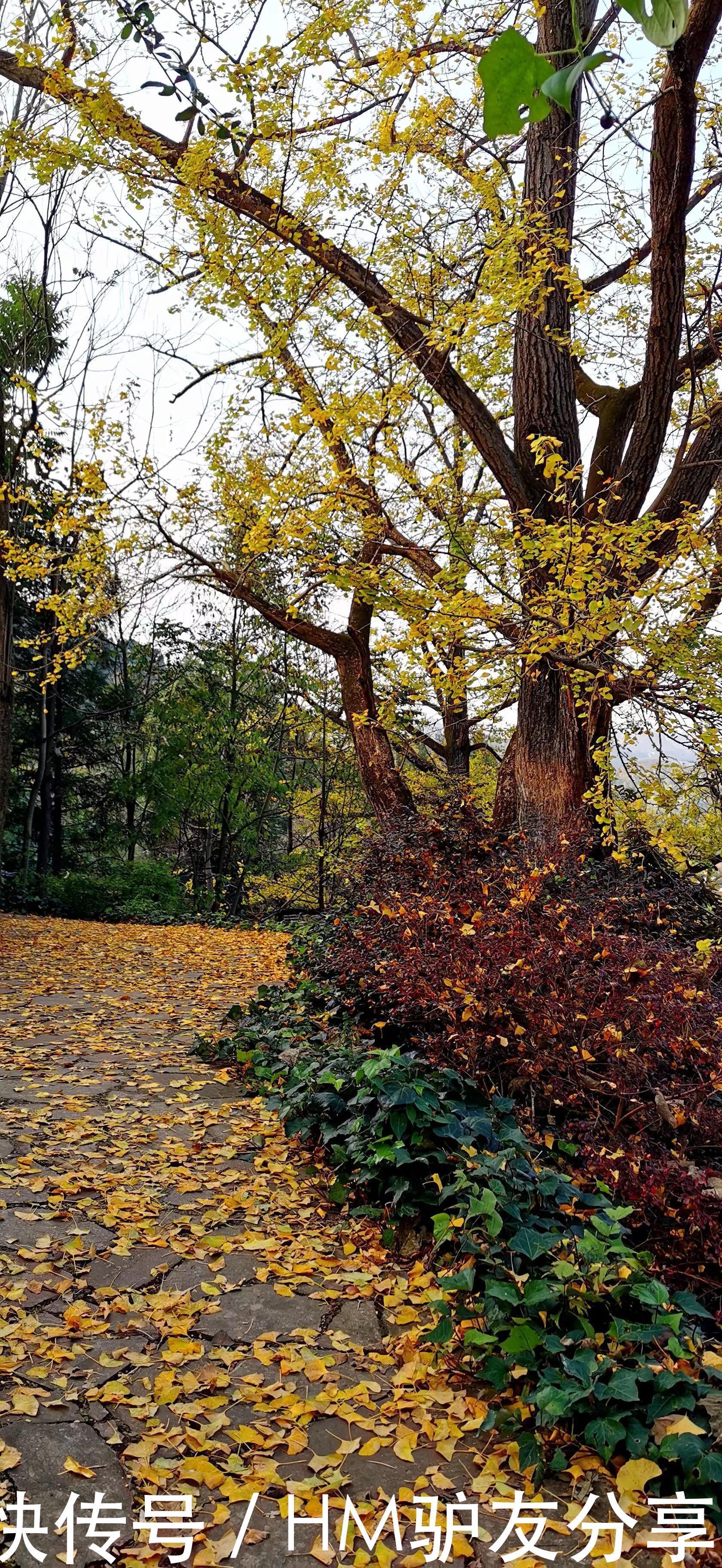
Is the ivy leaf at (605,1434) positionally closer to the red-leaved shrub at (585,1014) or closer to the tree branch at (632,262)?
the red-leaved shrub at (585,1014)

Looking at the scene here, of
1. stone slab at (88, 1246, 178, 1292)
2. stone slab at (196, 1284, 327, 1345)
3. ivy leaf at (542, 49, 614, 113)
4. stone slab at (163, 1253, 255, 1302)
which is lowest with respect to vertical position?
stone slab at (196, 1284, 327, 1345)

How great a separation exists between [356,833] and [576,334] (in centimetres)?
556

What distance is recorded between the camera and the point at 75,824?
49.5 feet

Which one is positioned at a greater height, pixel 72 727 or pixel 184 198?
pixel 184 198

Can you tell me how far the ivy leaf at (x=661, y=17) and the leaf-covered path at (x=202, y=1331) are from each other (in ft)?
7.67

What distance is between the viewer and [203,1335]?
250cm

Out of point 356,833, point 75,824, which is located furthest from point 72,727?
point 356,833

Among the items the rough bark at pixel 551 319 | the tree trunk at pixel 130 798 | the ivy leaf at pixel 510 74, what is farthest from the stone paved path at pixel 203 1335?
the tree trunk at pixel 130 798

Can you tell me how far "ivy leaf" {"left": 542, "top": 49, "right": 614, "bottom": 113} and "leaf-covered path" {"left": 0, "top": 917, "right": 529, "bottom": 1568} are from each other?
2307mm

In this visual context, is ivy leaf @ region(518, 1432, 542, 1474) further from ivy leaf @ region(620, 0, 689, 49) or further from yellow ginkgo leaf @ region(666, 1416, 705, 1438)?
ivy leaf @ region(620, 0, 689, 49)

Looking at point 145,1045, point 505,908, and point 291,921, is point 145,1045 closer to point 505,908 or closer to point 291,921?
point 505,908

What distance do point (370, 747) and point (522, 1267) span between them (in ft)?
21.4

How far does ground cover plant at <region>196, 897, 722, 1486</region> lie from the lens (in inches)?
78.9

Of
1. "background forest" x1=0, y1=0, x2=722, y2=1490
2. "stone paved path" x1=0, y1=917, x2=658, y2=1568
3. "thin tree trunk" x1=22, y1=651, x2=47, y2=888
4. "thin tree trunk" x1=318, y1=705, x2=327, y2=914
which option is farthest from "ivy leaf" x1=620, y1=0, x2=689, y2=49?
"thin tree trunk" x1=22, y1=651, x2=47, y2=888
